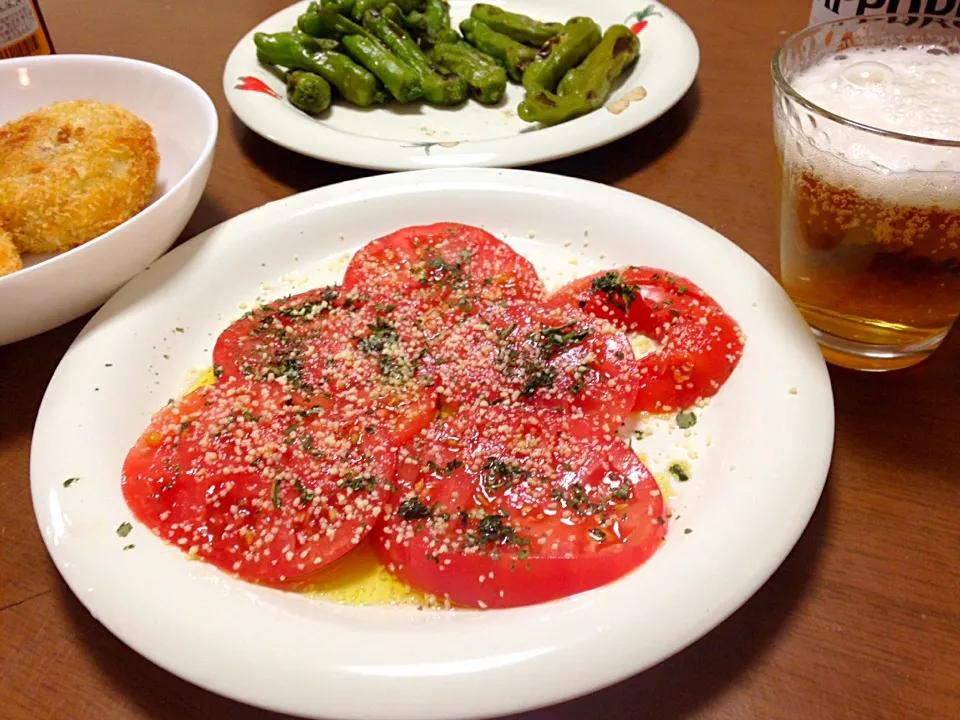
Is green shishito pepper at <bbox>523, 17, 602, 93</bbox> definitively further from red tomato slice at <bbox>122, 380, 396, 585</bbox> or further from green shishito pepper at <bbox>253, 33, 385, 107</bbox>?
red tomato slice at <bbox>122, 380, 396, 585</bbox>

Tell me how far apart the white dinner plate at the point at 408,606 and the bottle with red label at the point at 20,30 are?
2.79 feet

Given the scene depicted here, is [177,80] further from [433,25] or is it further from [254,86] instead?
[433,25]

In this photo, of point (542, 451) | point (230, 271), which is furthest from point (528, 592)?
point (230, 271)

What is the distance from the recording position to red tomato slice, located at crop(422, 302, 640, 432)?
3.84 ft

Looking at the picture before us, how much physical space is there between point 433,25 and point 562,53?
499mm

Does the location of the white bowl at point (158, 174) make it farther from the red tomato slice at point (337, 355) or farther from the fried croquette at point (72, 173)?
the red tomato slice at point (337, 355)

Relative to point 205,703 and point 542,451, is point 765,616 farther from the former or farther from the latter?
point 205,703

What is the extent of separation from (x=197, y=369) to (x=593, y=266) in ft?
2.62

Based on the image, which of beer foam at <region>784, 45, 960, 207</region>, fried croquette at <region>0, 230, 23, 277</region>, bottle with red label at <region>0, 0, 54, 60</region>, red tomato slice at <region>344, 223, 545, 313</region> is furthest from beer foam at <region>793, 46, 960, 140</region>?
bottle with red label at <region>0, 0, 54, 60</region>

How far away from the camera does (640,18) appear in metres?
2.31

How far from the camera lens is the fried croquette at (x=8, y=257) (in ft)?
4.20

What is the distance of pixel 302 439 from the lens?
1137 mm

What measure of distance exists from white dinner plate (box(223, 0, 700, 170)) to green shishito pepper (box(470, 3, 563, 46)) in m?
0.17

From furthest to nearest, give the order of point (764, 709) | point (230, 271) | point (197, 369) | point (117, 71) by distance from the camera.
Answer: point (117, 71) < point (230, 271) < point (197, 369) < point (764, 709)
